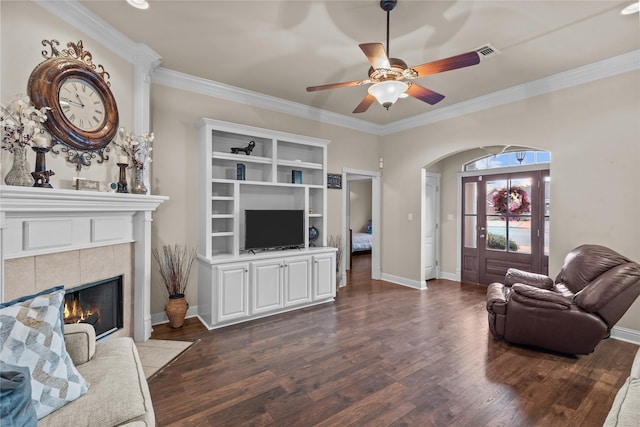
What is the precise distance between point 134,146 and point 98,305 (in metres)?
1.55

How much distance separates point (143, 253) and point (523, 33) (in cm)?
426

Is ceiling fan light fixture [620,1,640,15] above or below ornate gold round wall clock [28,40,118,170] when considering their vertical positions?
above

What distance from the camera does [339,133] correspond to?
5.35m

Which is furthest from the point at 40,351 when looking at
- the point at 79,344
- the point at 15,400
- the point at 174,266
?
the point at 174,266

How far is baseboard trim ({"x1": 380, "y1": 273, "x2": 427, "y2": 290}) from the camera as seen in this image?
5289 millimetres

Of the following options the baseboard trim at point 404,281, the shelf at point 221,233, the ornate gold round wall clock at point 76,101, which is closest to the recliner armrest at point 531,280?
the baseboard trim at point 404,281

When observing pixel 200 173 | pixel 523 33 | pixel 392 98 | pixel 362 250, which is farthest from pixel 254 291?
pixel 362 250

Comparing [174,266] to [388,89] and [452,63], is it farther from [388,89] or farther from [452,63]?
[452,63]

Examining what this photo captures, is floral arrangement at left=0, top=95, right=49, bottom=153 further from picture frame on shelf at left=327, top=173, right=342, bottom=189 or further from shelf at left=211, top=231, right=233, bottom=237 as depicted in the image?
picture frame on shelf at left=327, top=173, right=342, bottom=189

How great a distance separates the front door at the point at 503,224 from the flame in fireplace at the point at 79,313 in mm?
5753

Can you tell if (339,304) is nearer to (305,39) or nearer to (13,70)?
(305,39)

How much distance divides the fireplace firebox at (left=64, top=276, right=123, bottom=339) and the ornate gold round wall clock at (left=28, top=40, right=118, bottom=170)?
3.56 feet

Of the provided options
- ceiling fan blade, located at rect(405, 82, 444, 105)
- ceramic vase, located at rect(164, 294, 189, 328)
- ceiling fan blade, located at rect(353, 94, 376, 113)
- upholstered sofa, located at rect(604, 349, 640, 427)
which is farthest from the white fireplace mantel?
upholstered sofa, located at rect(604, 349, 640, 427)

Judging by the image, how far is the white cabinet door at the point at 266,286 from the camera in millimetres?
3744
